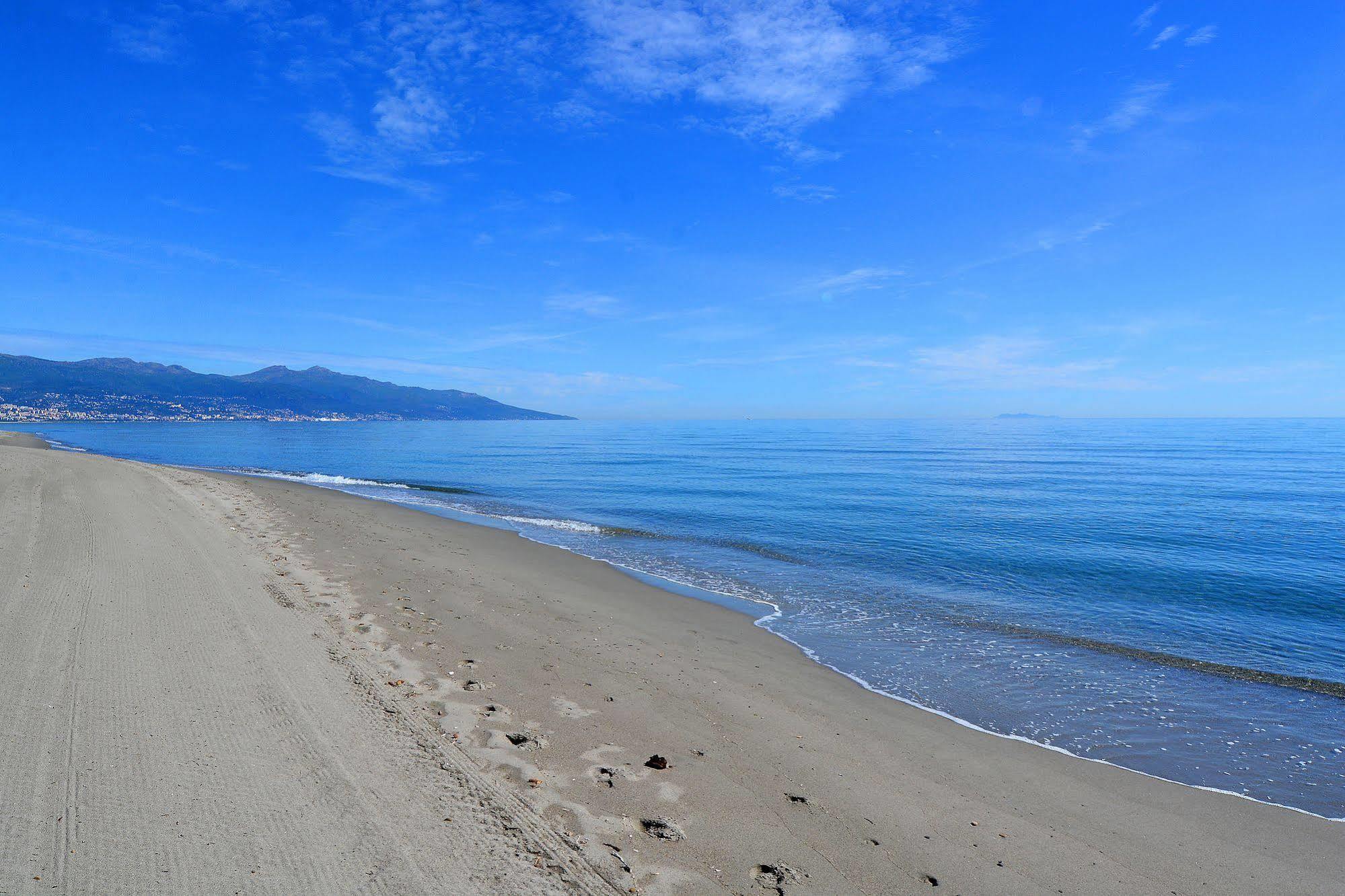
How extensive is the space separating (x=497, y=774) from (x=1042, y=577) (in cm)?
1676

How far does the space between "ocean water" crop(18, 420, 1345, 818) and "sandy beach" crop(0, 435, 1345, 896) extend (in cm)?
161

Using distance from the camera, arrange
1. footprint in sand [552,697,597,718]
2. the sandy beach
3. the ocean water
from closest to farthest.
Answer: the sandy beach, footprint in sand [552,697,597,718], the ocean water

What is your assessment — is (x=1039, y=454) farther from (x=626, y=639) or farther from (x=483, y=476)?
(x=626, y=639)

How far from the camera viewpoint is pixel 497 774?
5516mm

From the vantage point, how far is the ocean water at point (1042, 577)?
866 cm

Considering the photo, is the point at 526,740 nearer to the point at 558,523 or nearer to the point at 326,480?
the point at 558,523

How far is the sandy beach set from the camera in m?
4.15

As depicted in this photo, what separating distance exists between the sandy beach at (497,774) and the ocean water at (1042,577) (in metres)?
1.61

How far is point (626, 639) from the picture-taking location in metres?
10.6

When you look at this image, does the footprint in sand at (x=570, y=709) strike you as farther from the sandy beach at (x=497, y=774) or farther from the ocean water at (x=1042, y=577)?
the ocean water at (x=1042, y=577)

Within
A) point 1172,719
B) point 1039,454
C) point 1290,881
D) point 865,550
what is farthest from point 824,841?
point 1039,454

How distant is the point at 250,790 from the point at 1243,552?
2656cm

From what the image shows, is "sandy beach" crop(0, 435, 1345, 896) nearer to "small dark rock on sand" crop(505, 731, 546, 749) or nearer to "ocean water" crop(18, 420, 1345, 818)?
"small dark rock on sand" crop(505, 731, 546, 749)

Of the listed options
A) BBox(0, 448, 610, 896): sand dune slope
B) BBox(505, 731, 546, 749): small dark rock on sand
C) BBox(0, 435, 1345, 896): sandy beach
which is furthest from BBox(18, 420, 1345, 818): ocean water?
BBox(0, 448, 610, 896): sand dune slope
